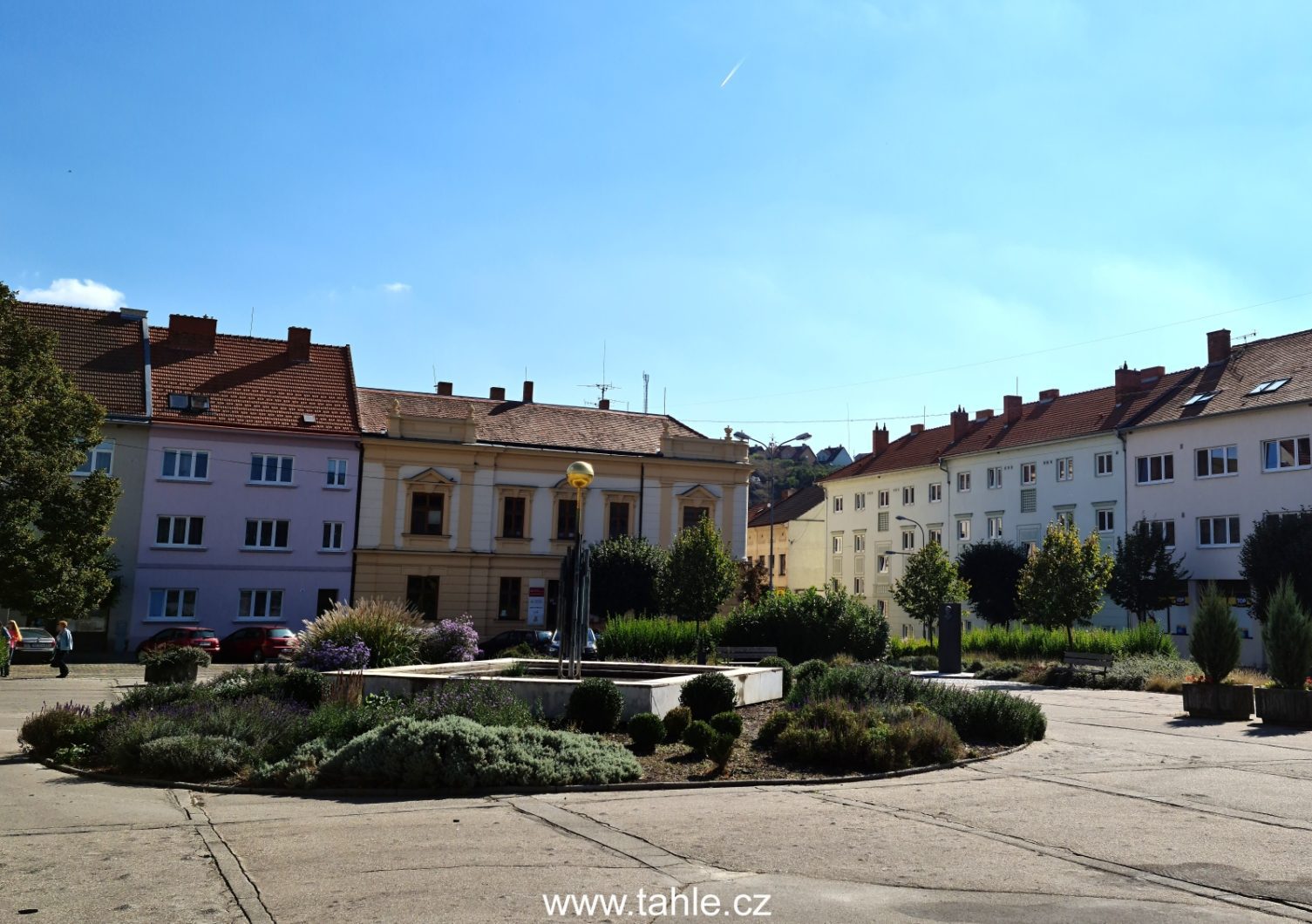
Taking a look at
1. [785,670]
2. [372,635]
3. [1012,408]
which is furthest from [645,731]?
[1012,408]

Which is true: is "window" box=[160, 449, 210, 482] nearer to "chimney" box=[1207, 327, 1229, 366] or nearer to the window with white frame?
the window with white frame

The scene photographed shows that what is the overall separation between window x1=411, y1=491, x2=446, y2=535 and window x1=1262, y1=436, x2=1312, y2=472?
33.4 meters

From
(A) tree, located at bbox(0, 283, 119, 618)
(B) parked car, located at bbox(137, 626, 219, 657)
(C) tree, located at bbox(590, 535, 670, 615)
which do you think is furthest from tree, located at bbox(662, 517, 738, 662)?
(A) tree, located at bbox(0, 283, 119, 618)

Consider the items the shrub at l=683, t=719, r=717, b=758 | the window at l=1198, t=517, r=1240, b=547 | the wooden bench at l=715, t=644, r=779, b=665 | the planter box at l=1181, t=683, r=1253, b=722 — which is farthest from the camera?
the window at l=1198, t=517, r=1240, b=547

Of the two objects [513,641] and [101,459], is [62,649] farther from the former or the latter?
[101,459]

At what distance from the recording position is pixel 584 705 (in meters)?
13.5

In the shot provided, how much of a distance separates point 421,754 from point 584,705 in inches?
133

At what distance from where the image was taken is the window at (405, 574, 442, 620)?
4525 centimetres

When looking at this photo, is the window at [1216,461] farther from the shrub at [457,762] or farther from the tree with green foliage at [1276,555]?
the shrub at [457,762]

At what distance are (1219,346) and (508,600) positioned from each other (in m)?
34.7

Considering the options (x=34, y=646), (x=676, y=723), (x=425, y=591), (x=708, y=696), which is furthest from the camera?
(x=425, y=591)

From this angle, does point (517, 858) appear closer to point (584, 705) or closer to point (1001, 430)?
point (584, 705)

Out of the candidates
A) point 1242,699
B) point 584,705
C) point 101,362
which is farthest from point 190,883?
point 101,362

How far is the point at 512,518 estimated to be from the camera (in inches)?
1866
